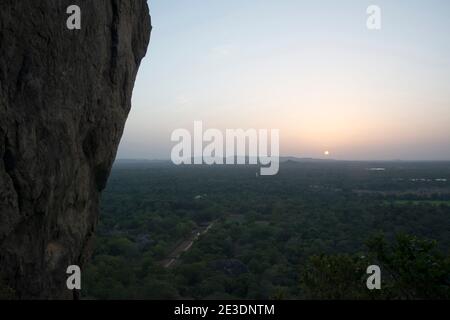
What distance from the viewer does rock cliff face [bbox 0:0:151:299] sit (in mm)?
7773

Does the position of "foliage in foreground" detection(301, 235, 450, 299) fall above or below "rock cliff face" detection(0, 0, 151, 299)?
below

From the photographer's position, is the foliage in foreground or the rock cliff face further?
the foliage in foreground

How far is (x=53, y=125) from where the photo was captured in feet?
28.1

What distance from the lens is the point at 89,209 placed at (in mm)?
11602

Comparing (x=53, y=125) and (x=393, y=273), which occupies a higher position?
(x=53, y=125)

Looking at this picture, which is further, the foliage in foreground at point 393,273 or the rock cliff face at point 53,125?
the foliage in foreground at point 393,273

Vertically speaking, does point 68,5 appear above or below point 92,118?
above

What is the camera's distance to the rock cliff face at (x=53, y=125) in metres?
7.77

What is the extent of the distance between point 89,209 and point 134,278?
1519 centimetres

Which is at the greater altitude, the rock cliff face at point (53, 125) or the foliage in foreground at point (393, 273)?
the rock cliff face at point (53, 125)

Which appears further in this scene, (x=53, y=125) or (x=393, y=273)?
(x=393, y=273)
